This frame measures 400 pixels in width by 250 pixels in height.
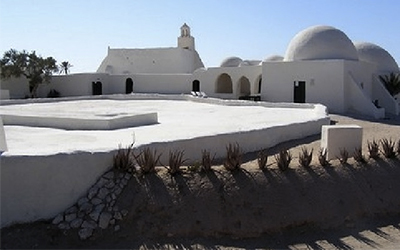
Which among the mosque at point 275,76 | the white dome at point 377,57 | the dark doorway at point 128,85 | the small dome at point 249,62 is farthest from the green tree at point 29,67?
the white dome at point 377,57

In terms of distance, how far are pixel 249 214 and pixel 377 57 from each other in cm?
2398

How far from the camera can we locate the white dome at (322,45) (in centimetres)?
Answer: 2215

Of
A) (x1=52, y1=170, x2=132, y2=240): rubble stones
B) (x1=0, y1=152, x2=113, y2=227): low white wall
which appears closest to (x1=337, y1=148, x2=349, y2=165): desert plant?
(x1=52, y1=170, x2=132, y2=240): rubble stones

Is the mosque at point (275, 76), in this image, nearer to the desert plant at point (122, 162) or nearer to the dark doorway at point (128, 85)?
the dark doorway at point (128, 85)

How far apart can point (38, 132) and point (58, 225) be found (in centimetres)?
604

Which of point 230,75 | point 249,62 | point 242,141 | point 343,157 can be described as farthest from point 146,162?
point 249,62

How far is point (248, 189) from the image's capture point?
7.15m

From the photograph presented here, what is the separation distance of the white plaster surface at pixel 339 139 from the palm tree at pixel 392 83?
1776 cm

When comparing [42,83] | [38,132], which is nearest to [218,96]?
[42,83]

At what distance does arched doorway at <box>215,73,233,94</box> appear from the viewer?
99.5ft

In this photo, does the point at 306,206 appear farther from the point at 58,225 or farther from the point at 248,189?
the point at 58,225

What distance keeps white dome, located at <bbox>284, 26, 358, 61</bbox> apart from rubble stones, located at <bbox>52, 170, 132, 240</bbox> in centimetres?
1788

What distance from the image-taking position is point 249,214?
685 centimetres

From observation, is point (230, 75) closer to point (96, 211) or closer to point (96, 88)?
point (96, 88)
